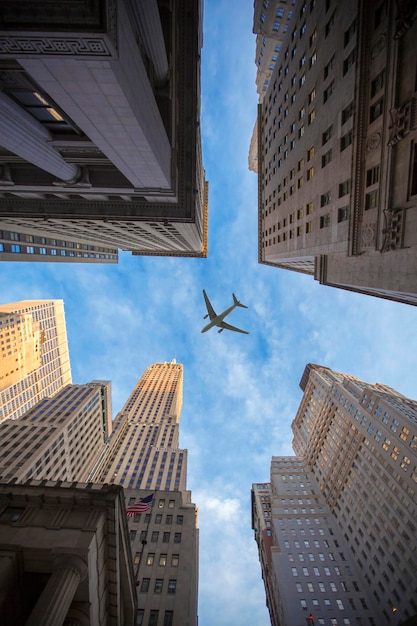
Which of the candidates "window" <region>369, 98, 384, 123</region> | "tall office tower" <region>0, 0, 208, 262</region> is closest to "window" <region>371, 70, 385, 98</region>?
"window" <region>369, 98, 384, 123</region>

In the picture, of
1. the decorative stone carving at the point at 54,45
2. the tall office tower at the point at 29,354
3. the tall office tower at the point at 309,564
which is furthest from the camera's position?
the tall office tower at the point at 29,354

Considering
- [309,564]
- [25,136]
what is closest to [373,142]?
[25,136]

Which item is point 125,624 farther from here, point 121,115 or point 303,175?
point 303,175

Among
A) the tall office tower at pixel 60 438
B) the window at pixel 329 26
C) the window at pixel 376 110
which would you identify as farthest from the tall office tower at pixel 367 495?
the window at pixel 329 26

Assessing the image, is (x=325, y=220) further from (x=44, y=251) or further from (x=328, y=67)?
(x=44, y=251)

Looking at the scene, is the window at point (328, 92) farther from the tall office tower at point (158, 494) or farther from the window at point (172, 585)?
the window at point (172, 585)

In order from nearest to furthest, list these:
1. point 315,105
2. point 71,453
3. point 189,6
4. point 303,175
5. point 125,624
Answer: point 125,624, point 189,6, point 315,105, point 303,175, point 71,453

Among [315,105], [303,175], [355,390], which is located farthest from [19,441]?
[355,390]
